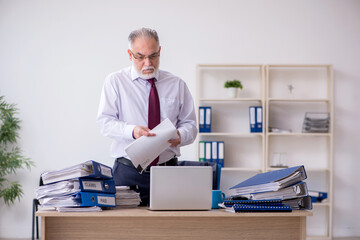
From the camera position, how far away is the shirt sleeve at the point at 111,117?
2299mm

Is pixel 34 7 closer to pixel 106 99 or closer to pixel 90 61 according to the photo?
pixel 90 61

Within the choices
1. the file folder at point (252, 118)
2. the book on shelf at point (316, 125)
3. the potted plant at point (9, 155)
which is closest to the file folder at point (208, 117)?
the file folder at point (252, 118)

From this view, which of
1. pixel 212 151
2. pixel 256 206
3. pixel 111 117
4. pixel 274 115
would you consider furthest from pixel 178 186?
pixel 274 115

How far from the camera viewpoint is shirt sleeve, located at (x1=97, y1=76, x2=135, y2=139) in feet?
7.54

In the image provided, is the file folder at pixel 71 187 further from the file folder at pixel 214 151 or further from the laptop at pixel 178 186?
the file folder at pixel 214 151

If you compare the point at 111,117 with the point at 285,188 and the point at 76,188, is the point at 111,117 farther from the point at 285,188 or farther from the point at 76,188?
the point at 285,188

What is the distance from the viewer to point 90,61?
582 centimetres

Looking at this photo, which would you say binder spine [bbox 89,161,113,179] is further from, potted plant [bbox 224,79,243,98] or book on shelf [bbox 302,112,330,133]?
book on shelf [bbox 302,112,330,133]

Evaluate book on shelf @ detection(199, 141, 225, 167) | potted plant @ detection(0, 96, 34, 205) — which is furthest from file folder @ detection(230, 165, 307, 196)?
potted plant @ detection(0, 96, 34, 205)

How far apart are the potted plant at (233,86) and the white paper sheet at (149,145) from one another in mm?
3731

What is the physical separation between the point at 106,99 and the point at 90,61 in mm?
3426

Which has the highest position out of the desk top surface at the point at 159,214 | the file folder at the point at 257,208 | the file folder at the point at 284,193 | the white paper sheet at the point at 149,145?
the white paper sheet at the point at 149,145

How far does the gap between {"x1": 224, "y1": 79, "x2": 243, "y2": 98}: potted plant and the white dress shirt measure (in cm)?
298

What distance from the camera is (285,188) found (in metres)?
1.95
